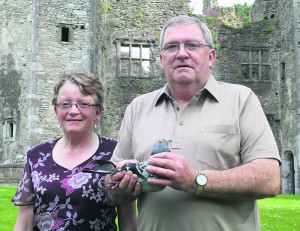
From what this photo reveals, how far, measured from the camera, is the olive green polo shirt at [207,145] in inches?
111

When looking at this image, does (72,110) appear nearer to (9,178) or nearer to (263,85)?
(9,178)

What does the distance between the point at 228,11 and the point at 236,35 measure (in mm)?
3268

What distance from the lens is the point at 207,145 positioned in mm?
2873

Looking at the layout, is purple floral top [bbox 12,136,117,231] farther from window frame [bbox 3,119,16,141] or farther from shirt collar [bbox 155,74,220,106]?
window frame [bbox 3,119,16,141]

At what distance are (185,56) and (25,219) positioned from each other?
1.78m

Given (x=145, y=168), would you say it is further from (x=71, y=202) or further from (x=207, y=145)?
(x=71, y=202)

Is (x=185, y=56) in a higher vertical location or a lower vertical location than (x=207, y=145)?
higher

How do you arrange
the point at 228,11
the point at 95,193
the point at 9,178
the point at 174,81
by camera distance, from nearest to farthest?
1. the point at 174,81
2. the point at 95,193
3. the point at 9,178
4. the point at 228,11

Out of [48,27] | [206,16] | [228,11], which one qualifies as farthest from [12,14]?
[228,11]

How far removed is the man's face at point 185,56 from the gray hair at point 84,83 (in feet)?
2.35

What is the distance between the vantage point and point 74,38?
19.3 m

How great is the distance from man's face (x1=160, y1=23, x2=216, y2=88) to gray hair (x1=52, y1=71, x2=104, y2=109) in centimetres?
72

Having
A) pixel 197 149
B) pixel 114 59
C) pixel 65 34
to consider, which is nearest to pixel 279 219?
pixel 197 149

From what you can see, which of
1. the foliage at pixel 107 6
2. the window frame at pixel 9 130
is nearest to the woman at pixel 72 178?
the window frame at pixel 9 130
